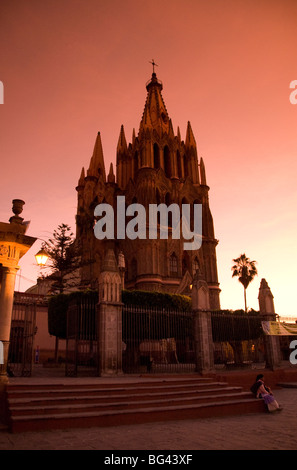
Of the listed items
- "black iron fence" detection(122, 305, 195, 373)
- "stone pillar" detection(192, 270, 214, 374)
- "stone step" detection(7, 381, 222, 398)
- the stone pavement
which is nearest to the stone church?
"black iron fence" detection(122, 305, 195, 373)

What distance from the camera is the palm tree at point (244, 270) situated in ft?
149

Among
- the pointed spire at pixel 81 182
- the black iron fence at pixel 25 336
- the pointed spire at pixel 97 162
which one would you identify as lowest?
the black iron fence at pixel 25 336

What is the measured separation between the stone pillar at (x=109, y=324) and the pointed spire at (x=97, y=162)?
107 ft

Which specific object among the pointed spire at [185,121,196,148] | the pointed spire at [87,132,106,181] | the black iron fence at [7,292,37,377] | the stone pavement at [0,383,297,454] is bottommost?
the stone pavement at [0,383,297,454]

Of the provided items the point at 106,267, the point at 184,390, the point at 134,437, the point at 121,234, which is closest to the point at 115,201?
the point at 121,234

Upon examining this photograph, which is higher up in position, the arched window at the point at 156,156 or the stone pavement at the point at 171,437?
the arched window at the point at 156,156

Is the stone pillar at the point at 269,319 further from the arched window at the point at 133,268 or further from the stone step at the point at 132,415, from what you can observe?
the arched window at the point at 133,268

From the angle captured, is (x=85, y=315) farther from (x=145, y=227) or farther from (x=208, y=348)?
(x=145, y=227)

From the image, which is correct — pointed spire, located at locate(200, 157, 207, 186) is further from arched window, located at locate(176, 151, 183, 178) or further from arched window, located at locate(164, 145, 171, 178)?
arched window, located at locate(164, 145, 171, 178)

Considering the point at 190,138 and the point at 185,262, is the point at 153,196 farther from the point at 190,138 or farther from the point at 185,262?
the point at 190,138

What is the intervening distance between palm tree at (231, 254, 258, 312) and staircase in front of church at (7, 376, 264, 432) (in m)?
35.9

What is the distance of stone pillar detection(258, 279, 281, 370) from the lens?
17656 millimetres

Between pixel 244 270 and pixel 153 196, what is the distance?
17.5m

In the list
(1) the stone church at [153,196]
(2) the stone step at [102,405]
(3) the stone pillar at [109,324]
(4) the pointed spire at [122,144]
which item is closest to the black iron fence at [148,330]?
(3) the stone pillar at [109,324]
